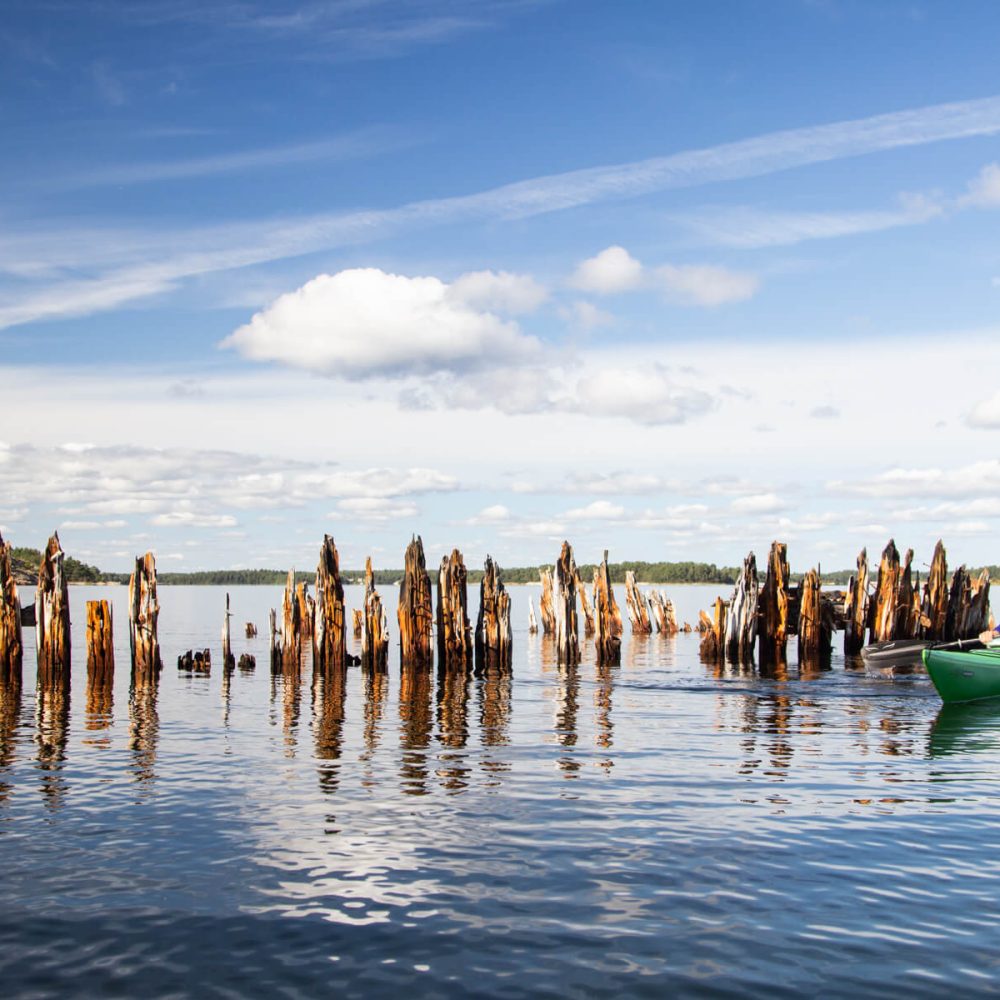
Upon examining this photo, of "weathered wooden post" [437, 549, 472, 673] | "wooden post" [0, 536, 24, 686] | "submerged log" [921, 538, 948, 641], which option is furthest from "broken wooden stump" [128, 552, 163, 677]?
"submerged log" [921, 538, 948, 641]

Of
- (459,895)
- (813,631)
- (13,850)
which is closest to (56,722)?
(13,850)

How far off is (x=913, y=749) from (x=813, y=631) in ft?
83.4

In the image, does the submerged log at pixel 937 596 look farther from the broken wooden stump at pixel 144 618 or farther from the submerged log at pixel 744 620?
the broken wooden stump at pixel 144 618

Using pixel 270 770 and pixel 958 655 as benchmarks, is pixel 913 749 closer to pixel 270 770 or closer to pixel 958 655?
pixel 958 655

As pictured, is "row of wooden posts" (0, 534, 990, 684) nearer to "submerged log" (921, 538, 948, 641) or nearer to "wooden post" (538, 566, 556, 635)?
"submerged log" (921, 538, 948, 641)

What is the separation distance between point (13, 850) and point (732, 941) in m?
8.97

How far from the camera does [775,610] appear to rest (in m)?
46.3

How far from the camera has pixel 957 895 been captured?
456 inches

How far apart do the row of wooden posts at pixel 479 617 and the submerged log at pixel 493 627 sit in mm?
49

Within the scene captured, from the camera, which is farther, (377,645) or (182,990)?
(377,645)

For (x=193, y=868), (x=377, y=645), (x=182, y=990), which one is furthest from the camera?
(x=377, y=645)

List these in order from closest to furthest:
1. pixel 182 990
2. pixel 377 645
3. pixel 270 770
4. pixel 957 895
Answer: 1. pixel 182 990
2. pixel 957 895
3. pixel 270 770
4. pixel 377 645

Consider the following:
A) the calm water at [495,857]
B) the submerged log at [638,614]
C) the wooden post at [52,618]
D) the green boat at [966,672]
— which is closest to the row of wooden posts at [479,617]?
the wooden post at [52,618]

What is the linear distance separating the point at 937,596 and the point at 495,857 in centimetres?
4118
